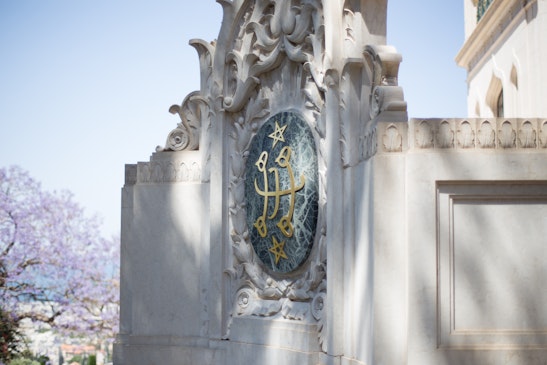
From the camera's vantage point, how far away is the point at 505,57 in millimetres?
16500

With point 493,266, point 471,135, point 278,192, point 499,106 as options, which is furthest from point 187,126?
point 499,106

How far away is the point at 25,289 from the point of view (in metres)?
19.3

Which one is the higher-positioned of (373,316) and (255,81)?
(255,81)

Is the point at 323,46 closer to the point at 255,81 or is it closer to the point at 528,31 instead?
the point at 255,81

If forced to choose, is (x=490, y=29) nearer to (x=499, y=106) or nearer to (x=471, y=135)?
(x=499, y=106)

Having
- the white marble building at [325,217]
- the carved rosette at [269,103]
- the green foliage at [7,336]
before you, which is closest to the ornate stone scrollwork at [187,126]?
the white marble building at [325,217]

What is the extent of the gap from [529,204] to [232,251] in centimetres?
449

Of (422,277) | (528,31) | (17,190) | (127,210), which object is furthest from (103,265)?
(422,277)

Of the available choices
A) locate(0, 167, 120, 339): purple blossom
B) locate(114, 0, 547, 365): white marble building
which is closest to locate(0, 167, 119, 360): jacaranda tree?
locate(0, 167, 120, 339): purple blossom

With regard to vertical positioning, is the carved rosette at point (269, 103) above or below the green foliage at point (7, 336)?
above

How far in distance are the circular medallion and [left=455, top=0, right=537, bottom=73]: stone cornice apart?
5.81 metres

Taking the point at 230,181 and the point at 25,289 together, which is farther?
the point at 25,289

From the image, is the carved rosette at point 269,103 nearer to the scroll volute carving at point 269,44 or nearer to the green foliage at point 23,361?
the scroll volute carving at point 269,44

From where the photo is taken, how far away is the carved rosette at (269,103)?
32.5ft
